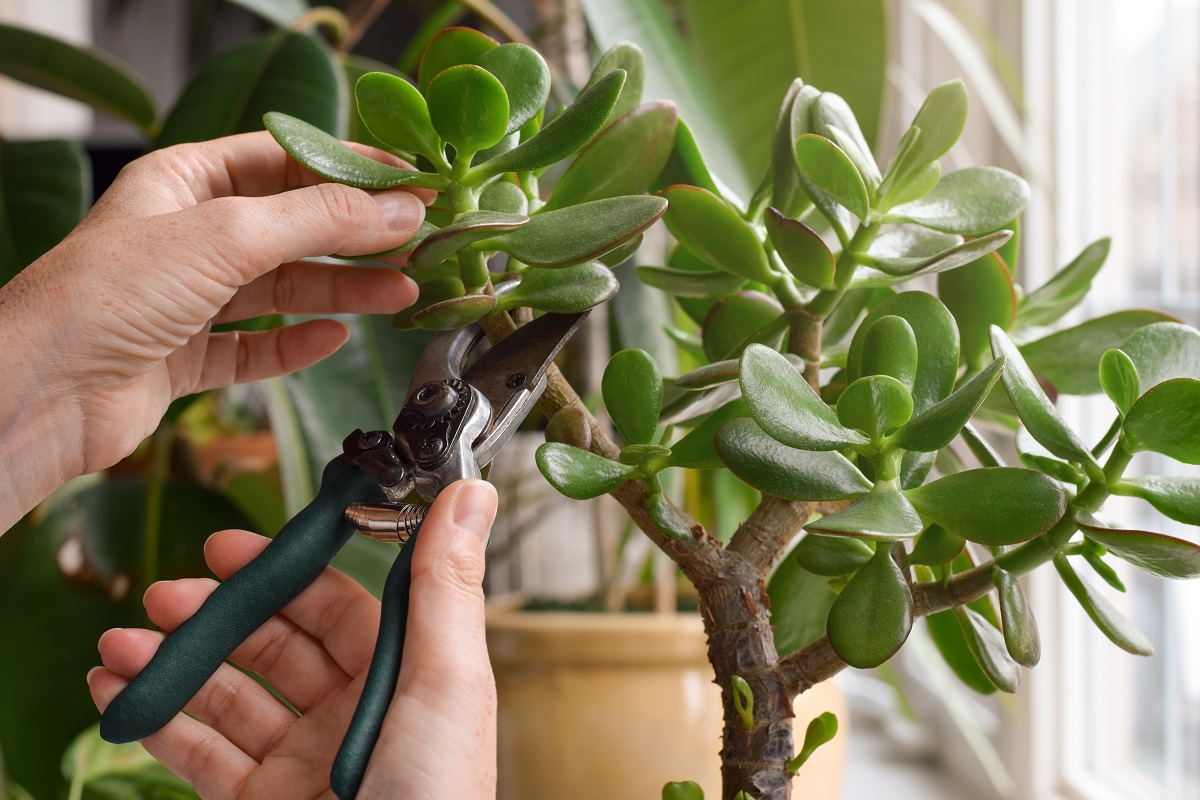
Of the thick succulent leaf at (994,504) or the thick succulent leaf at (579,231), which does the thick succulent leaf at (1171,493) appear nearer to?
the thick succulent leaf at (994,504)

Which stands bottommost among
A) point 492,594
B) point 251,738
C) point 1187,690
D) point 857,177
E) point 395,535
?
point 492,594

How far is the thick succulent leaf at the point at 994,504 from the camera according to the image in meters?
0.33

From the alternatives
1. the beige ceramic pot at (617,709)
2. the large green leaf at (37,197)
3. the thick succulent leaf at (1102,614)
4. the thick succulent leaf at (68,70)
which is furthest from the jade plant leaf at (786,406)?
the thick succulent leaf at (68,70)

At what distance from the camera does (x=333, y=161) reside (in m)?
0.39

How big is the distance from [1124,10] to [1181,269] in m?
0.29

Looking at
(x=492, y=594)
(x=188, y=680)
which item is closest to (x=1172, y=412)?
(x=188, y=680)

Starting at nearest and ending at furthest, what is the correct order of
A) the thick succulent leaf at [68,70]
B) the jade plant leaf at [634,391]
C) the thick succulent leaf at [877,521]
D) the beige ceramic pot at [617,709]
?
the thick succulent leaf at [877,521] < the jade plant leaf at [634,391] < the beige ceramic pot at [617,709] < the thick succulent leaf at [68,70]

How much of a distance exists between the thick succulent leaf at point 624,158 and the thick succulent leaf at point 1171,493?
0.23 m

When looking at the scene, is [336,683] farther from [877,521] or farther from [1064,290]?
[1064,290]

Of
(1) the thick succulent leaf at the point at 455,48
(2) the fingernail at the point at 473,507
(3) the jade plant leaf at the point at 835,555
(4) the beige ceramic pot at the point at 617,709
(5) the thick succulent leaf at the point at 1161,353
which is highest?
(1) the thick succulent leaf at the point at 455,48

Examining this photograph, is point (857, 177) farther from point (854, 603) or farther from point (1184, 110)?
point (1184, 110)

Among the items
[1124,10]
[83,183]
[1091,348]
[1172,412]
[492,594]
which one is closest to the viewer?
[1172,412]

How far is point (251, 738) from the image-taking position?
481 millimetres

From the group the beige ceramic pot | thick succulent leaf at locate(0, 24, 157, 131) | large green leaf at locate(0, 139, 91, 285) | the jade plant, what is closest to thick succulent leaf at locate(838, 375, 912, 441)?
the jade plant
